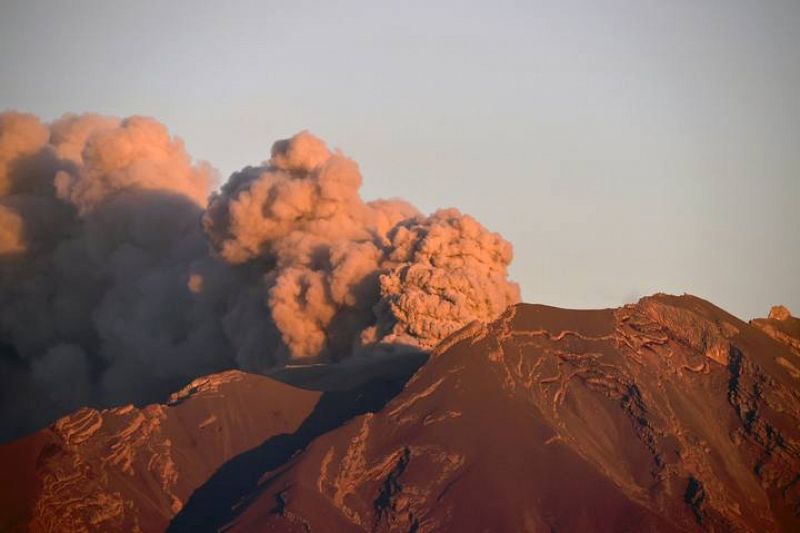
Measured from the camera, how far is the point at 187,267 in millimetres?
119812

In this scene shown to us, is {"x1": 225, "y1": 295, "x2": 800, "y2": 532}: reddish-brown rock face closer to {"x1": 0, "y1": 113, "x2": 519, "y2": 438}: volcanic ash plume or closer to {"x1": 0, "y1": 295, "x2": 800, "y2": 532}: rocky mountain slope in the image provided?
{"x1": 0, "y1": 295, "x2": 800, "y2": 532}: rocky mountain slope

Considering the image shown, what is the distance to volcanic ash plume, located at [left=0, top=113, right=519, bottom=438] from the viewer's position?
101 meters

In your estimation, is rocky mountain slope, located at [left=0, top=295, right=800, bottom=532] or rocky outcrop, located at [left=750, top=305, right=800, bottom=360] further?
rocky outcrop, located at [left=750, top=305, right=800, bottom=360]

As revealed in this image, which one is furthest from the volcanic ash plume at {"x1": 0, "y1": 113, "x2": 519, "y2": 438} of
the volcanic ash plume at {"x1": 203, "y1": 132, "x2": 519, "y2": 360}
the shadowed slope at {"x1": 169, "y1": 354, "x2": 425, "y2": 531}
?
the shadowed slope at {"x1": 169, "y1": 354, "x2": 425, "y2": 531}

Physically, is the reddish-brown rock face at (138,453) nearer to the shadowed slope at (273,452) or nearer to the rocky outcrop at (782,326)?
the shadowed slope at (273,452)

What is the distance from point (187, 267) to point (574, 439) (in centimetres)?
4983

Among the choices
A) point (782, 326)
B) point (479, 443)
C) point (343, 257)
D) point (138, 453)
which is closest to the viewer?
point (479, 443)

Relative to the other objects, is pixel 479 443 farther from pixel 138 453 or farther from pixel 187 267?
pixel 187 267

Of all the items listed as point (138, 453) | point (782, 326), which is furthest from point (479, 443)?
point (782, 326)

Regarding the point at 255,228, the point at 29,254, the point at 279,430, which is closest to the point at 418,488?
the point at 279,430

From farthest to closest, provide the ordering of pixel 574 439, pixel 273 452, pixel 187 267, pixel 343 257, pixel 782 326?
1. pixel 187 267
2. pixel 343 257
3. pixel 782 326
4. pixel 273 452
5. pixel 574 439

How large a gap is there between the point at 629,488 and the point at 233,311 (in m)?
42.8

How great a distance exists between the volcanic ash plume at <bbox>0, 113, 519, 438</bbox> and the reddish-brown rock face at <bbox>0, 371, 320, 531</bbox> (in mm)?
16131

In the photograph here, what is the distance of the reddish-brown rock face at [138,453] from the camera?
7031cm
